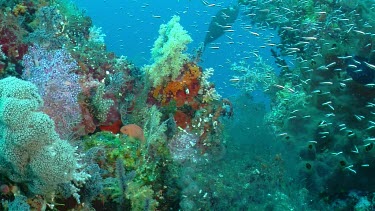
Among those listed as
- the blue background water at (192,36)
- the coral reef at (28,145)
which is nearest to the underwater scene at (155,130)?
the coral reef at (28,145)

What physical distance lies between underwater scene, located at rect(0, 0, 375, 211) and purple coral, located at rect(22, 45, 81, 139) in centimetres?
2

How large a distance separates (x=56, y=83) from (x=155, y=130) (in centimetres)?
213

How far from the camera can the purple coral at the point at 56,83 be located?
5.14 m

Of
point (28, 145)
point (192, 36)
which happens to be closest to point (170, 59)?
point (28, 145)

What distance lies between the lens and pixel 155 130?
6758mm

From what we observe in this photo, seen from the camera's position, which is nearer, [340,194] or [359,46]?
[340,194]

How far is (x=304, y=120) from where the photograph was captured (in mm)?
8461

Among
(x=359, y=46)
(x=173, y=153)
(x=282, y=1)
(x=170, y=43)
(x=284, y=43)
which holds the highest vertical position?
(x=282, y=1)

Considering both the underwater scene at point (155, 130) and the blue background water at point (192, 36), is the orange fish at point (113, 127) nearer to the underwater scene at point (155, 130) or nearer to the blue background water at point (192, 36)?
the underwater scene at point (155, 130)

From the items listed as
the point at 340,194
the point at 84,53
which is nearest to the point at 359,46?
the point at 340,194

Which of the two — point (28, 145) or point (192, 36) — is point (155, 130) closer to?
point (28, 145)

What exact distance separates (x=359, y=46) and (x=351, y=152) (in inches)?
106

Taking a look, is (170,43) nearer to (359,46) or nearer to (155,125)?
(155,125)

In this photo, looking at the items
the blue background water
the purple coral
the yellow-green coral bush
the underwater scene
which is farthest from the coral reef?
the blue background water
